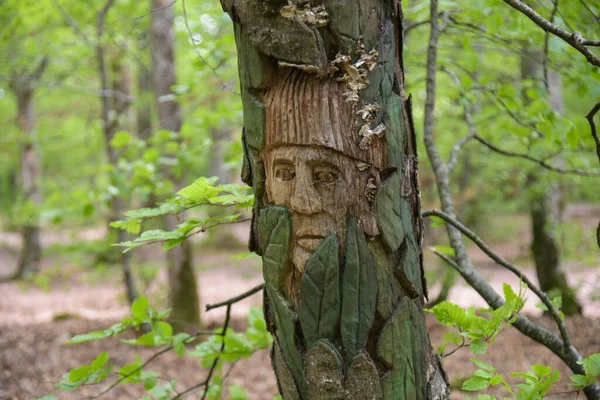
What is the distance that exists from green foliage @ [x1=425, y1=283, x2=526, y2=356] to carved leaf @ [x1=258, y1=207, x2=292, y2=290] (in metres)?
0.61

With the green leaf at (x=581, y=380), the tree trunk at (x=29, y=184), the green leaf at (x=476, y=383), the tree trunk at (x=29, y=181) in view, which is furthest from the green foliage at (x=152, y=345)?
the tree trunk at (x=29, y=184)

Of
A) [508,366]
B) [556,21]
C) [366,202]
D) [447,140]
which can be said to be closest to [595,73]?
[556,21]

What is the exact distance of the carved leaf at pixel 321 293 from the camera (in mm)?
1393

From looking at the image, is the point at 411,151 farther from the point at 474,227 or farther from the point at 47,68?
the point at 47,68

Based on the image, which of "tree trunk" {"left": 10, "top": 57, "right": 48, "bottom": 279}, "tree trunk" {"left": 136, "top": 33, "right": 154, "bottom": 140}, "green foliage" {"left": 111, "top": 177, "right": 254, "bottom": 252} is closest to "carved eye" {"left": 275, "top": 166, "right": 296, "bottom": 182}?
"green foliage" {"left": 111, "top": 177, "right": 254, "bottom": 252}

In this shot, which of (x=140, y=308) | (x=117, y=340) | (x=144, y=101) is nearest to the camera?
(x=140, y=308)

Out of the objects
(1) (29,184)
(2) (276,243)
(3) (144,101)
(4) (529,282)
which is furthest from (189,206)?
(1) (29,184)

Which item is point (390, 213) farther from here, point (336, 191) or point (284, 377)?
point (284, 377)

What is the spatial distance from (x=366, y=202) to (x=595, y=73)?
1573 millimetres

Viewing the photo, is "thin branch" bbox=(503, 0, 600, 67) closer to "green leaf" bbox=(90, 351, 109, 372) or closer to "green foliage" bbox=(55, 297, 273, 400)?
"green foliage" bbox=(55, 297, 273, 400)

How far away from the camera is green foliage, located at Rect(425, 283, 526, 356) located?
1575 millimetres

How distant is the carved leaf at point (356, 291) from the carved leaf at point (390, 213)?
71 millimetres

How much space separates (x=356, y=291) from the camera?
55.1 inches

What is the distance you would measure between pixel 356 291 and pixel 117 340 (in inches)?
207
